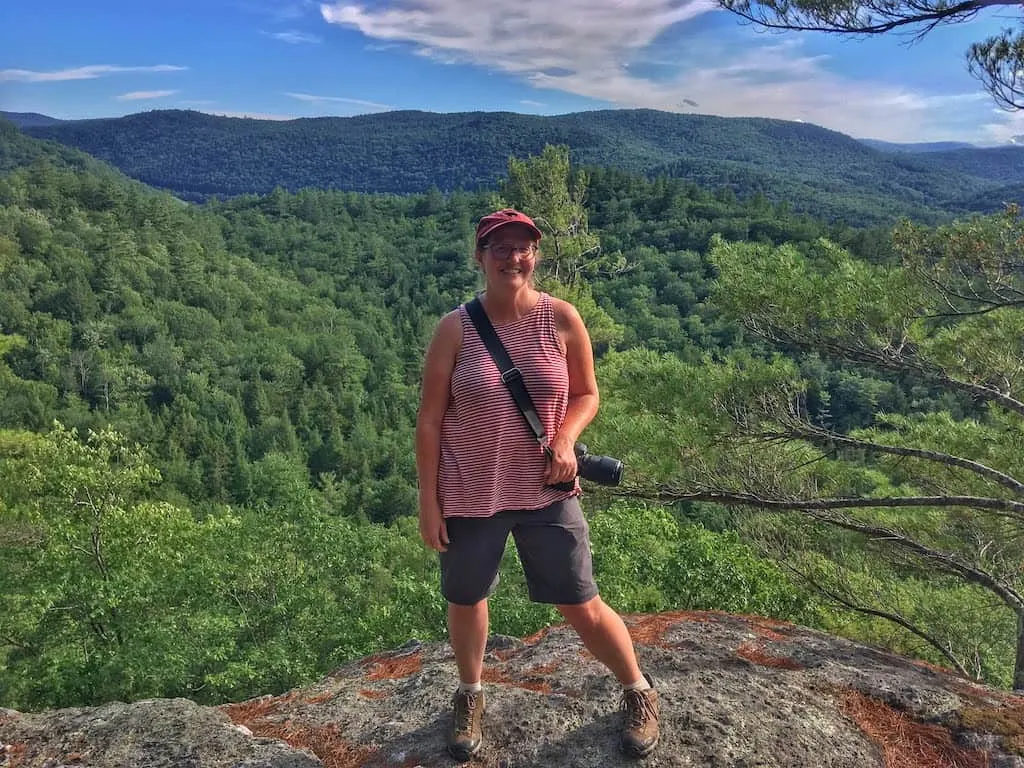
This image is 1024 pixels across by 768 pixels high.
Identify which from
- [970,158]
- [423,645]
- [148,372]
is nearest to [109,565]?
[423,645]

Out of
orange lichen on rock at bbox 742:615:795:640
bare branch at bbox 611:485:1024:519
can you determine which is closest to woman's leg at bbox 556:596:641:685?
orange lichen on rock at bbox 742:615:795:640

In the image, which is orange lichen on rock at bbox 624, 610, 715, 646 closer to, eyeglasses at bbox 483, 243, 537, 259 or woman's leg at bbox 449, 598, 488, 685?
woman's leg at bbox 449, 598, 488, 685

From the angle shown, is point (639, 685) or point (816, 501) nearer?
point (639, 685)

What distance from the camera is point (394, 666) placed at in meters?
3.32

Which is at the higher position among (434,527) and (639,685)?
(434,527)

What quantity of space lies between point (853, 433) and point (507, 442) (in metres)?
4.44

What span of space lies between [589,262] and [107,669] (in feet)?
37.8

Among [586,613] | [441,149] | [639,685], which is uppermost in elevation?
[441,149]

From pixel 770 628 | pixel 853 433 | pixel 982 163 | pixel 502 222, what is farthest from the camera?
pixel 982 163

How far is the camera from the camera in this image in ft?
6.49

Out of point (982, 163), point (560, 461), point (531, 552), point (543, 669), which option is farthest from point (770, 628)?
point (982, 163)

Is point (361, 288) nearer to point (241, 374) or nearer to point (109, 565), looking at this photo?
point (241, 374)

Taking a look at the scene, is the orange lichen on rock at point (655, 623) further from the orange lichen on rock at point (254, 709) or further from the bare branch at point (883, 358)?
the bare branch at point (883, 358)

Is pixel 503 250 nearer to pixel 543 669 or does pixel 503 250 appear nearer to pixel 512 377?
pixel 512 377
